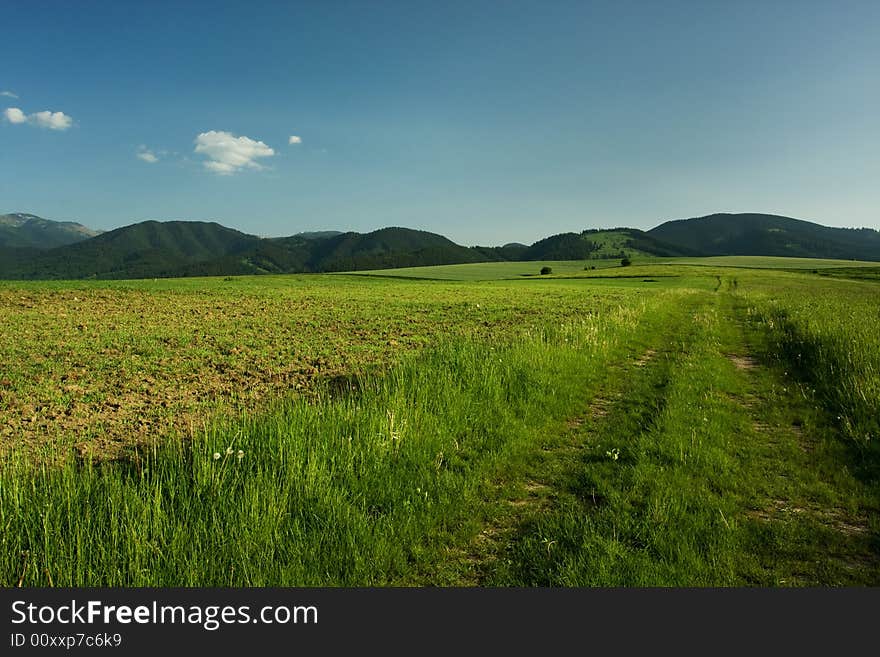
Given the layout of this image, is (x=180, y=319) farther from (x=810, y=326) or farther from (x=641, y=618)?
(x=810, y=326)

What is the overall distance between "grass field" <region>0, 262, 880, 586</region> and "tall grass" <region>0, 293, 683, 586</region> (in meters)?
0.03

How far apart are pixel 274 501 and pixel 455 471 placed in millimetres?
2588

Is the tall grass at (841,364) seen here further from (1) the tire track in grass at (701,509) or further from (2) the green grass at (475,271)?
(2) the green grass at (475,271)

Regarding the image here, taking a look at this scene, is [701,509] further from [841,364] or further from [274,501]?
[841,364]

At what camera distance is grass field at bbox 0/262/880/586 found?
433 cm

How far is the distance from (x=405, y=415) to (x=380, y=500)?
193cm

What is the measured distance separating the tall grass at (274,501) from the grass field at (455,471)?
3 centimetres

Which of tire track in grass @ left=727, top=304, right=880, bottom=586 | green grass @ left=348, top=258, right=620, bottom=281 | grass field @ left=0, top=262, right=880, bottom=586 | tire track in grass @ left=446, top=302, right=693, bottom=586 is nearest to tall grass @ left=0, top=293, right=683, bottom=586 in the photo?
grass field @ left=0, top=262, right=880, bottom=586

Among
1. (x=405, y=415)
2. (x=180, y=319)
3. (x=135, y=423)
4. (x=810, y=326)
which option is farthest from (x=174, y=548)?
(x=180, y=319)

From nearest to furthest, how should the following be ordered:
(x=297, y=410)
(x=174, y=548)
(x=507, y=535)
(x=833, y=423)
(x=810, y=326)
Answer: (x=174, y=548) < (x=507, y=535) < (x=297, y=410) < (x=833, y=423) < (x=810, y=326)

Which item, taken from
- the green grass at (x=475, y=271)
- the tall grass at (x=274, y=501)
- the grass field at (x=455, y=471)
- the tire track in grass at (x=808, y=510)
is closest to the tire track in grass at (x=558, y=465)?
the grass field at (x=455, y=471)

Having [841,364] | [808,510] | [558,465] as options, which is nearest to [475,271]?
[841,364]

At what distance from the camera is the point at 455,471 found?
6555mm

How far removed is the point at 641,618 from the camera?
3518mm
